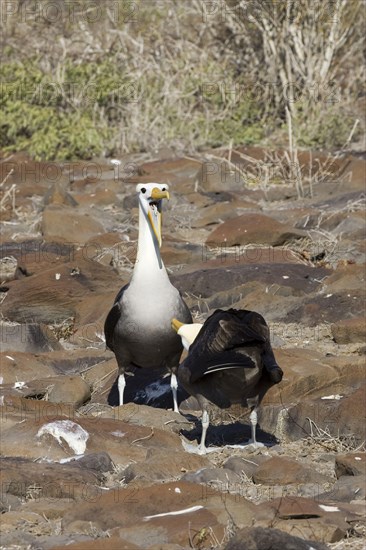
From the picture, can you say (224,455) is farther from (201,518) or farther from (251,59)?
(251,59)

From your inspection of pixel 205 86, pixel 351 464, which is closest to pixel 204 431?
pixel 351 464

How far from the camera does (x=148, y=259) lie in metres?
7.63

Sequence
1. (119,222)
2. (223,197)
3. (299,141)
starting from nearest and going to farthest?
(119,222) < (223,197) < (299,141)

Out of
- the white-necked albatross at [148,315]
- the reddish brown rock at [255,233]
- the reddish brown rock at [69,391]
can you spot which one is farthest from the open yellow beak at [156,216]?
the reddish brown rock at [255,233]

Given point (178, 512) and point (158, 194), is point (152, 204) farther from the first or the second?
point (178, 512)

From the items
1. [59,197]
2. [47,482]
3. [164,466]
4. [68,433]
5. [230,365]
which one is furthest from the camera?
[59,197]

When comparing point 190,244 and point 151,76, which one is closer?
point 190,244

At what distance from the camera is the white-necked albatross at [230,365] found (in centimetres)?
624

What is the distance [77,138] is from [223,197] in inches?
134

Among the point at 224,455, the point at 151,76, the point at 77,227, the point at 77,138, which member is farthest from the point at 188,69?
the point at 224,455

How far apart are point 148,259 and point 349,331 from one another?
1666 mm

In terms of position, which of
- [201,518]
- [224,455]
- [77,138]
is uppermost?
[201,518]

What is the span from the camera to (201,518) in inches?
190

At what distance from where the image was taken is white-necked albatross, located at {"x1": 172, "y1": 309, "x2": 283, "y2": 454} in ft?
20.5
